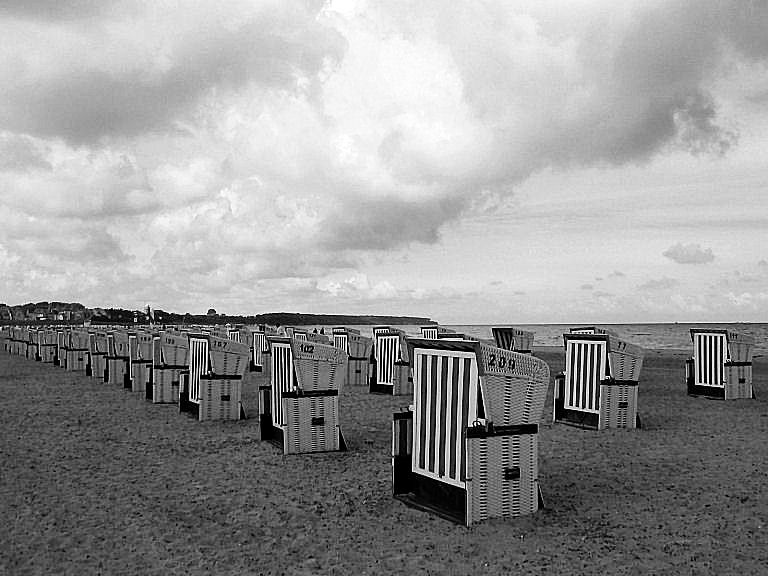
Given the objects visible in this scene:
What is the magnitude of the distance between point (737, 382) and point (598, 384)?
668cm

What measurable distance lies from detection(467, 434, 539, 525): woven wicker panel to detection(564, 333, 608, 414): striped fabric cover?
5663mm

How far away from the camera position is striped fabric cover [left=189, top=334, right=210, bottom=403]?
14.0 metres

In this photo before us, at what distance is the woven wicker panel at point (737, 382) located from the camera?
1700 cm

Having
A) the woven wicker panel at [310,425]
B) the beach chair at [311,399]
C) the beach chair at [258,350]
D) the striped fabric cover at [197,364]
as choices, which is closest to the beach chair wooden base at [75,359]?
the beach chair at [258,350]

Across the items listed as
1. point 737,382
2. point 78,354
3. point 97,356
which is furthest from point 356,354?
point 78,354

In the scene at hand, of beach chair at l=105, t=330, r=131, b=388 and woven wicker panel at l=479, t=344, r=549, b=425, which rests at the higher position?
woven wicker panel at l=479, t=344, r=549, b=425

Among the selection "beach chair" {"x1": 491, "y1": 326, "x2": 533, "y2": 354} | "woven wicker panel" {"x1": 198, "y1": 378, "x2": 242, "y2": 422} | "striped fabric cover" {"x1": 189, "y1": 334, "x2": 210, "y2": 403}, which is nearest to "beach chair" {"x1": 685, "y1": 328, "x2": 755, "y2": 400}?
"beach chair" {"x1": 491, "y1": 326, "x2": 533, "y2": 354}

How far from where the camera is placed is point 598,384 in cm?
1232

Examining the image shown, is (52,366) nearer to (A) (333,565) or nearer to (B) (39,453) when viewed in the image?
(B) (39,453)

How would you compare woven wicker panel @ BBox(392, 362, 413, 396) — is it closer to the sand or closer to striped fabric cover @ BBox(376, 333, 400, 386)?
striped fabric cover @ BBox(376, 333, 400, 386)

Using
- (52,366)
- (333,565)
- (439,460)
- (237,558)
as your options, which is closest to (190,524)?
(237,558)

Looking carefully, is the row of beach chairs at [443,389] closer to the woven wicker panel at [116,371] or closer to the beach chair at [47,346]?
the woven wicker panel at [116,371]

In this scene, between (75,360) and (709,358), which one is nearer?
(709,358)

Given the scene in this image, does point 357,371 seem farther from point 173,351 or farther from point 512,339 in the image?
point 173,351
